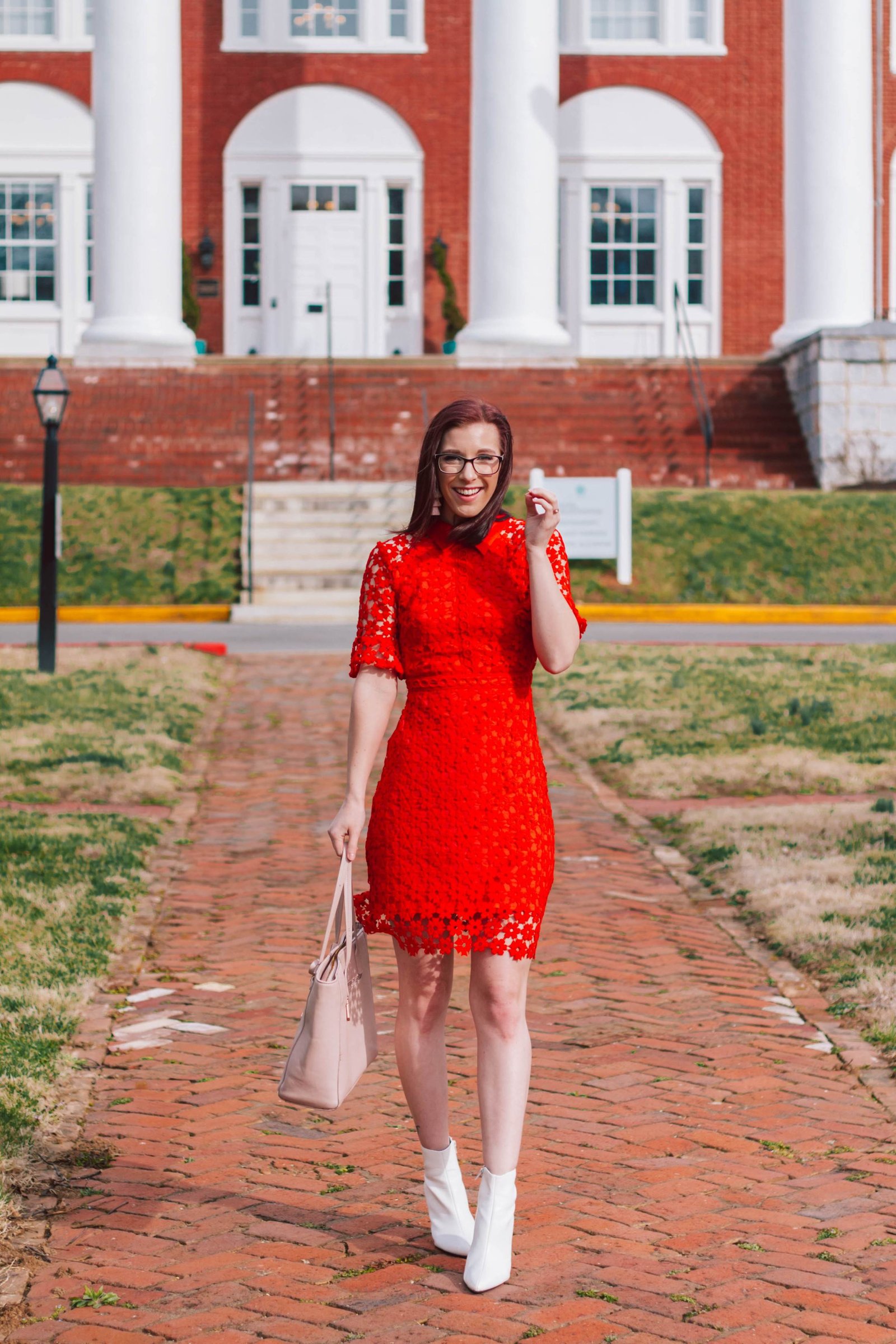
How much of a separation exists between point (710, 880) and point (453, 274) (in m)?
23.7

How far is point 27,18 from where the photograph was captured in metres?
30.3

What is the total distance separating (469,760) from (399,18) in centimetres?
2865

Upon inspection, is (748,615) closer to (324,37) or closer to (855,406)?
(855,406)

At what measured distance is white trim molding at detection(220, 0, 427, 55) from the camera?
29828 millimetres

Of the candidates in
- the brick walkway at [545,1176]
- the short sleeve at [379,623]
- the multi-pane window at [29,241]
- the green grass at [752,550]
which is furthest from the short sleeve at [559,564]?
the multi-pane window at [29,241]

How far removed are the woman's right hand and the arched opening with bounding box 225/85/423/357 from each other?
26662mm

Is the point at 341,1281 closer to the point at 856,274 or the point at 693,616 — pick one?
the point at 693,616

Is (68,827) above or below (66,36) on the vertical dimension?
below

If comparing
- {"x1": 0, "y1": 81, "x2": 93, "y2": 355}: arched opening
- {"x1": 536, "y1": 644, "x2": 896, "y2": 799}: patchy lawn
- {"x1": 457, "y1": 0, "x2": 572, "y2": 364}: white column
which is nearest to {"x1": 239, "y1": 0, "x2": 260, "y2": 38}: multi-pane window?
{"x1": 0, "y1": 81, "x2": 93, "y2": 355}: arched opening

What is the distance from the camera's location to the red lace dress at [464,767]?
3.57m

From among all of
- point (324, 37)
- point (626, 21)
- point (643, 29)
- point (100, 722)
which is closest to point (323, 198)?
point (324, 37)

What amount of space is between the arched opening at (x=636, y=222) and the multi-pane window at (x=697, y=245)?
13 millimetres

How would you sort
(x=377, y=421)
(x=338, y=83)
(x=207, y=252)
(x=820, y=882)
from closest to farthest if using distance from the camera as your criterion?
1. (x=820, y=882)
2. (x=377, y=421)
3. (x=207, y=252)
4. (x=338, y=83)

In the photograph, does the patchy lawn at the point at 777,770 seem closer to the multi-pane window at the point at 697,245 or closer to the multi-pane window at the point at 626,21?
the multi-pane window at the point at 697,245
